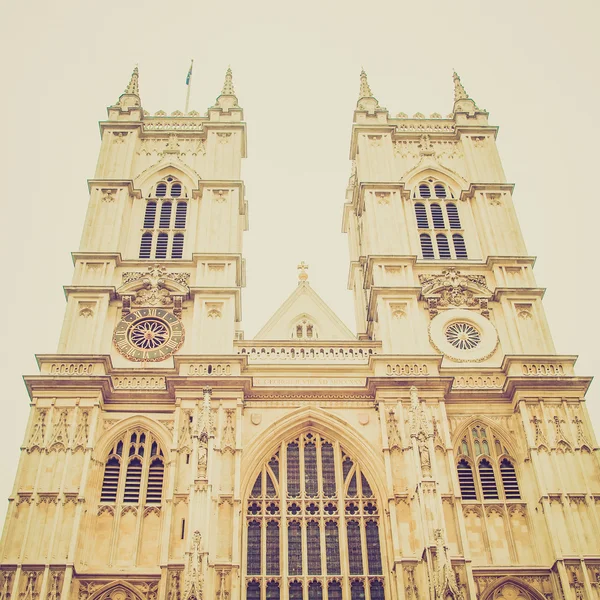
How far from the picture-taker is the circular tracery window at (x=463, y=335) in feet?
86.4

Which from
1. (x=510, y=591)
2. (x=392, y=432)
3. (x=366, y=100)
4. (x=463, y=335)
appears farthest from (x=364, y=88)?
(x=510, y=591)

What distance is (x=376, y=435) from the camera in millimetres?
23641

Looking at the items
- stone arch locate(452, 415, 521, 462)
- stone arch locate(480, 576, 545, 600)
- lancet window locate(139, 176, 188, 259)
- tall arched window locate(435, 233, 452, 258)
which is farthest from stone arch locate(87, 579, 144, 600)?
tall arched window locate(435, 233, 452, 258)

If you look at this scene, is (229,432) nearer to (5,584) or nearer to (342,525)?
(342,525)

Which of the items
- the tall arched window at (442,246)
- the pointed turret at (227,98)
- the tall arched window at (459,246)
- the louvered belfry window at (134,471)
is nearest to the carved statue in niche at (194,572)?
the louvered belfry window at (134,471)

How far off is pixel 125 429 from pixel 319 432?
17.5ft

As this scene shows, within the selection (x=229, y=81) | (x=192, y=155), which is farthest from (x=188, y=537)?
(x=229, y=81)

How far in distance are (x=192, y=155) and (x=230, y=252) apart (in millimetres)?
5662

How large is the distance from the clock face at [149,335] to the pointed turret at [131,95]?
11.0m

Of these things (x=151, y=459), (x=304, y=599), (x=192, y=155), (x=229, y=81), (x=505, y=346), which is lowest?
(x=304, y=599)

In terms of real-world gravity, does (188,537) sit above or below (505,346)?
below

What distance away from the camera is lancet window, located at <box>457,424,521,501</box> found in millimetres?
23031

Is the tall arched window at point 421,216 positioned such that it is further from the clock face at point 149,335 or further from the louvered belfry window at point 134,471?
the louvered belfry window at point 134,471

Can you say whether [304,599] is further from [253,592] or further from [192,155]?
[192,155]
